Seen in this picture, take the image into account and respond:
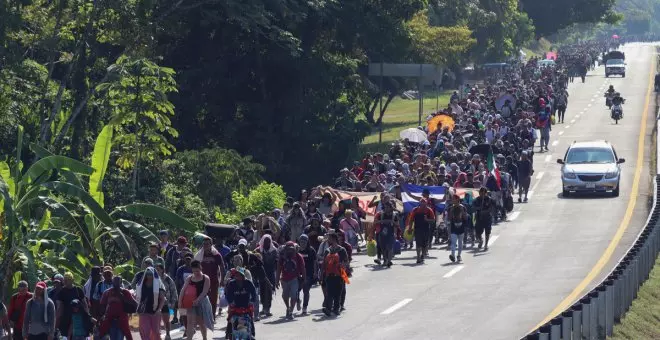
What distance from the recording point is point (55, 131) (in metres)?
39.6

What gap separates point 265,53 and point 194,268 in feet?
95.8

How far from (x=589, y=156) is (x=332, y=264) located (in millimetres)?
19900

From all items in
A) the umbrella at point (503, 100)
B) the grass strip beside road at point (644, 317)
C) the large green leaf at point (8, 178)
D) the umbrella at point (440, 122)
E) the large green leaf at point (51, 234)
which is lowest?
the grass strip beside road at point (644, 317)

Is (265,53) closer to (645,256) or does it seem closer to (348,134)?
(348,134)

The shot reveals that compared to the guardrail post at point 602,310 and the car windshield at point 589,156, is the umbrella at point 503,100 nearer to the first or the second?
the car windshield at point 589,156

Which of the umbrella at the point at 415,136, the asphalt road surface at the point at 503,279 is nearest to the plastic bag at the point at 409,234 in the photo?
the asphalt road surface at the point at 503,279

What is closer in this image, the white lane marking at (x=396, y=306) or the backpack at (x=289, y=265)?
the backpack at (x=289, y=265)

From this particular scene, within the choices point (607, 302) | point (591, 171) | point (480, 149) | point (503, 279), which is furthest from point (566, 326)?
point (591, 171)

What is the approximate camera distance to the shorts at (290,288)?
81.4 ft

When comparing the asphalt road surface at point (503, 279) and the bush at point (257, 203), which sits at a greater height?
the bush at point (257, 203)

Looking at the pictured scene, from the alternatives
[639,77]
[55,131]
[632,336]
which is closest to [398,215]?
[632,336]

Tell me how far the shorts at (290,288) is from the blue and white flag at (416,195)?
9.28 meters

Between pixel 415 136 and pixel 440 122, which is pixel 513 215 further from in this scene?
pixel 440 122

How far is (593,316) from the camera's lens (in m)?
21.0
